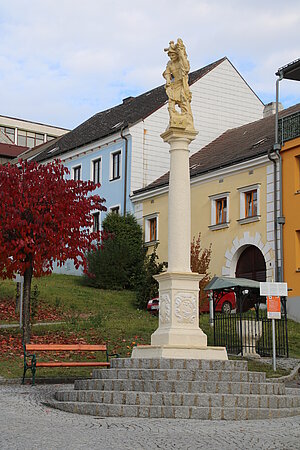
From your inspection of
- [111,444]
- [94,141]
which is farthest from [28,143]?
[111,444]

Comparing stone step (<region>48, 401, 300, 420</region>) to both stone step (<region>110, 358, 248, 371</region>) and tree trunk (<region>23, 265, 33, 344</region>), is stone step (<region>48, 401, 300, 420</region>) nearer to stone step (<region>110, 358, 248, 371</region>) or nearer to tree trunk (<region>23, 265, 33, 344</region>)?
stone step (<region>110, 358, 248, 371</region>)

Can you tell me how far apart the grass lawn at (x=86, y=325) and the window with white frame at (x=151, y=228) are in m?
3.78

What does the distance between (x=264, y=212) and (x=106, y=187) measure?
12.3 metres

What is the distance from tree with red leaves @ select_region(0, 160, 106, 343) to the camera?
20641 millimetres

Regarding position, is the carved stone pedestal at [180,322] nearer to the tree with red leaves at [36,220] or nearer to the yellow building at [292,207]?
the tree with red leaves at [36,220]

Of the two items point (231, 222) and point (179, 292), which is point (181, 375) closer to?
point (179, 292)

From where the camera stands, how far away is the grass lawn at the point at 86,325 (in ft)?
63.3

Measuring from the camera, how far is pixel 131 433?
10.2m

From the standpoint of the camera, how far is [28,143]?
77062 mm

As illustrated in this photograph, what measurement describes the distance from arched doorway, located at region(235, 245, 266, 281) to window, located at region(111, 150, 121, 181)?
10.1m

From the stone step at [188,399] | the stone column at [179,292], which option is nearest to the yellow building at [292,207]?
the stone column at [179,292]

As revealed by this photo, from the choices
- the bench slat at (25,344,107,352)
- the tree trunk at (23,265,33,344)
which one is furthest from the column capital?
the tree trunk at (23,265,33,344)

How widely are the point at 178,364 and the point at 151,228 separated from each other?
23.6 meters

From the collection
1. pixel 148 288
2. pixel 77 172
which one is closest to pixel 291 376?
pixel 148 288
